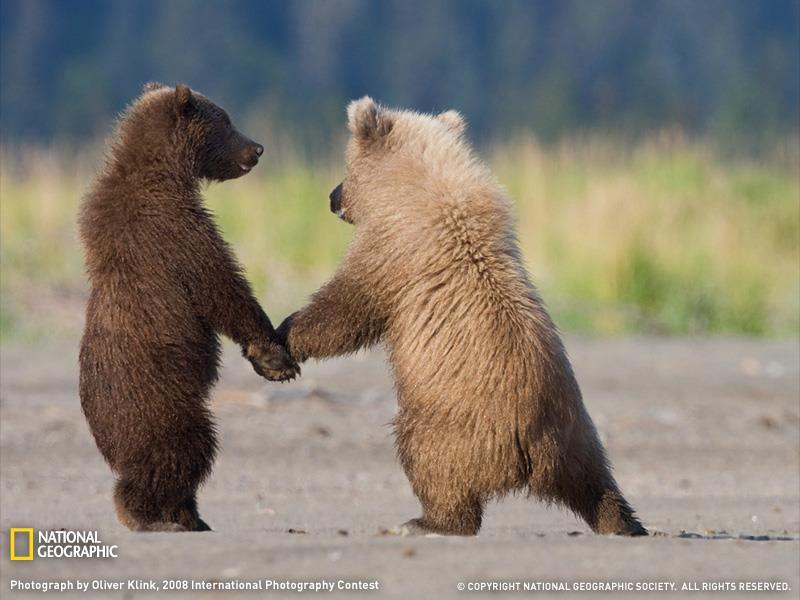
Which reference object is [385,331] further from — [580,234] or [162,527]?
[580,234]

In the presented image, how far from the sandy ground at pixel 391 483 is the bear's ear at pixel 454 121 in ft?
5.97

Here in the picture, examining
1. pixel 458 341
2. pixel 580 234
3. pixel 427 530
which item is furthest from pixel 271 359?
pixel 580 234

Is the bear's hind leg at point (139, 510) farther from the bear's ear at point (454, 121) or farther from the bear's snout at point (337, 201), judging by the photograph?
the bear's ear at point (454, 121)

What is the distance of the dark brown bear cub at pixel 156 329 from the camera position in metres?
6.75

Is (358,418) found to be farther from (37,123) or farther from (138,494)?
(37,123)

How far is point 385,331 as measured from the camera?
22.7ft

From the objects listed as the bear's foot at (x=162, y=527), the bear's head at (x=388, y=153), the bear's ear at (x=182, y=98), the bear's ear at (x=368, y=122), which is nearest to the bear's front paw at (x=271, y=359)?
the bear's head at (x=388, y=153)

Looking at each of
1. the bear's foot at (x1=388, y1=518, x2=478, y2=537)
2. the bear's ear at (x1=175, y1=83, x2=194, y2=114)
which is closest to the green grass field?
the bear's ear at (x1=175, y1=83, x2=194, y2=114)

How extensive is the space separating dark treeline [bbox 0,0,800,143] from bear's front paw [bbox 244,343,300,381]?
5424 cm

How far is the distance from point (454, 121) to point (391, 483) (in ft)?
10.9

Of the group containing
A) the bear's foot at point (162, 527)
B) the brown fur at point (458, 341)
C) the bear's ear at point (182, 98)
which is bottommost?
the bear's foot at point (162, 527)

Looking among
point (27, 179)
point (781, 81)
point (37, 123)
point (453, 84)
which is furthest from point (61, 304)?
point (453, 84)

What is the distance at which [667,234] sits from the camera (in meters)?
17.8

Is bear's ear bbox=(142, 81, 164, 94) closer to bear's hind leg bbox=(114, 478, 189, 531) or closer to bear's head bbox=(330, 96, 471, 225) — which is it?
bear's head bbox=(330, 96, 471, 225)
